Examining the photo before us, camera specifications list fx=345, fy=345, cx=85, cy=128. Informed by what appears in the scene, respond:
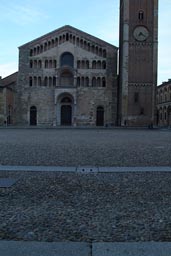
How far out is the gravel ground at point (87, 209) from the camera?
14.1 feet

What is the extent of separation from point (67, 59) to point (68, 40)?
2837mm

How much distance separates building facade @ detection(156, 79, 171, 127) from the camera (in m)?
69.8

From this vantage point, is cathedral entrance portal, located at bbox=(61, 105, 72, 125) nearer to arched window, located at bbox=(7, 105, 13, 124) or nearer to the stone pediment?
arched window, located at bbox=(7, 105, 13, 124)

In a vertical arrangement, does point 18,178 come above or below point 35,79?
below

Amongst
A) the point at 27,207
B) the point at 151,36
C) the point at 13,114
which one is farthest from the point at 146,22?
the point at 27,207

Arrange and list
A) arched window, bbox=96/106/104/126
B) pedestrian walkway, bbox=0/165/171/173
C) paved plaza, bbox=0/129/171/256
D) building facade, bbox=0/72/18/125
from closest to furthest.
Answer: paved plaza, bbox=0/129/171/256, pedestrian walkway, bbox=0/165/171/173, building facade, bbox=0/72/18/125, arched window, bbox=96/106/104/126

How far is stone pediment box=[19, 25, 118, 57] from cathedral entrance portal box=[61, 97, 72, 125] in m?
8.29

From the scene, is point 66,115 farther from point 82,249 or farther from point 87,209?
point 82,249

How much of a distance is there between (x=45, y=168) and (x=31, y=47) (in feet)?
149

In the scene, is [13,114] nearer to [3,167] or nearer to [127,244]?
[3,167]

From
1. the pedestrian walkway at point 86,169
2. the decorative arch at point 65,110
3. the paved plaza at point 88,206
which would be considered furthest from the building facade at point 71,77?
the paved plaza at point 88,206

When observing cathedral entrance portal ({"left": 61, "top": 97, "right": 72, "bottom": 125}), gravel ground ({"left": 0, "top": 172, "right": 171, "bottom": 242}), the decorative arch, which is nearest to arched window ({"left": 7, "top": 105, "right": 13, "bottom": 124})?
the decorative arch

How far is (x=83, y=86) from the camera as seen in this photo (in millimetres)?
52375

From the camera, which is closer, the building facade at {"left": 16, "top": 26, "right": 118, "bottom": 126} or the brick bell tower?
the brick bell tower
